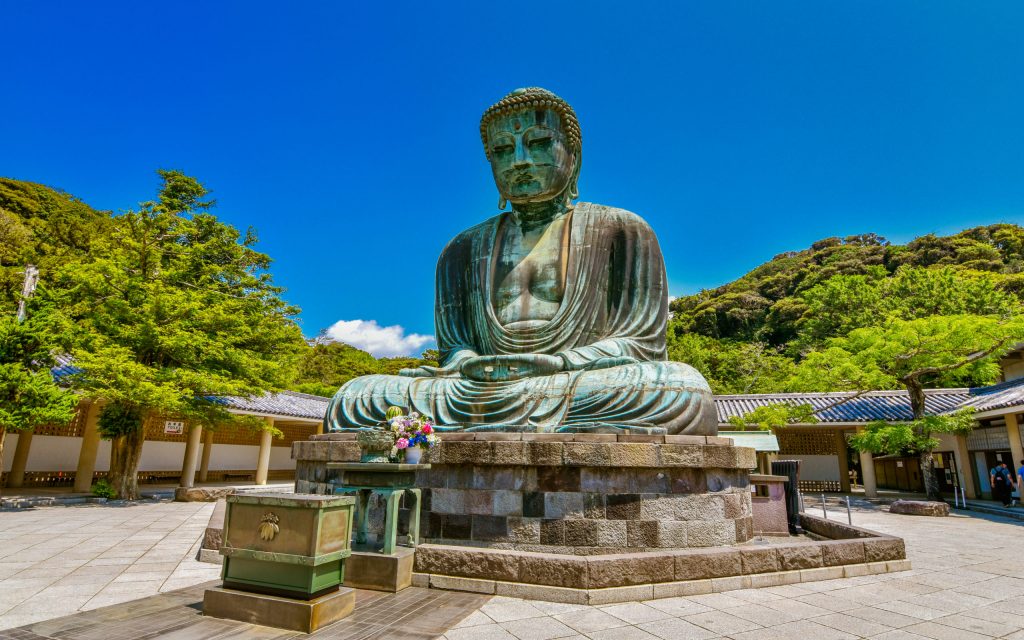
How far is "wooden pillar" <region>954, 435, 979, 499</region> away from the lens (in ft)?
54.8

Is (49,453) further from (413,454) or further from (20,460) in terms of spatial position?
(413,454)

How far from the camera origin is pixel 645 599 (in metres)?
4.02

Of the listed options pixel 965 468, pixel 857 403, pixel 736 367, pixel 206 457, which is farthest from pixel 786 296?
pixel 206 457

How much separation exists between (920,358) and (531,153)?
1365 centimetres

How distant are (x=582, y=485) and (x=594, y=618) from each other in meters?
1.16

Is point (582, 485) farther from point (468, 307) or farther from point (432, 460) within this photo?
point (468, 307)

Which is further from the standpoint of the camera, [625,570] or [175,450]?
[175,450]

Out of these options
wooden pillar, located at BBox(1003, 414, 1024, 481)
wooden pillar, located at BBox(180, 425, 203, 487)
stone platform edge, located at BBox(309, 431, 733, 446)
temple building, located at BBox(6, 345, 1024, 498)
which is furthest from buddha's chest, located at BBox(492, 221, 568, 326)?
wooden pillar, located at BBox(1003, 414, 1024, 481)

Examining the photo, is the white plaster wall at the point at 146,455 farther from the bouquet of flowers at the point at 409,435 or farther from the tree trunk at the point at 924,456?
the tree trunk at the point at 924,456

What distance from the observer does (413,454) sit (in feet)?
15.0

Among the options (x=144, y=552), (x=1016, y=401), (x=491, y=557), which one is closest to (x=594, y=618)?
(x=491, y=557)

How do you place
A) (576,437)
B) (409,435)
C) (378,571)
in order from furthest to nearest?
(576,437) < (409,435) < (378,571)

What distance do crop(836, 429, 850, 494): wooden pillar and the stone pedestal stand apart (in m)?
16.7

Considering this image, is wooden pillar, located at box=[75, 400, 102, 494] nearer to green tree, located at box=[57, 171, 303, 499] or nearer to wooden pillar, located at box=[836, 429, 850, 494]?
green tree, located at box=[57, 171, 303, 499]
